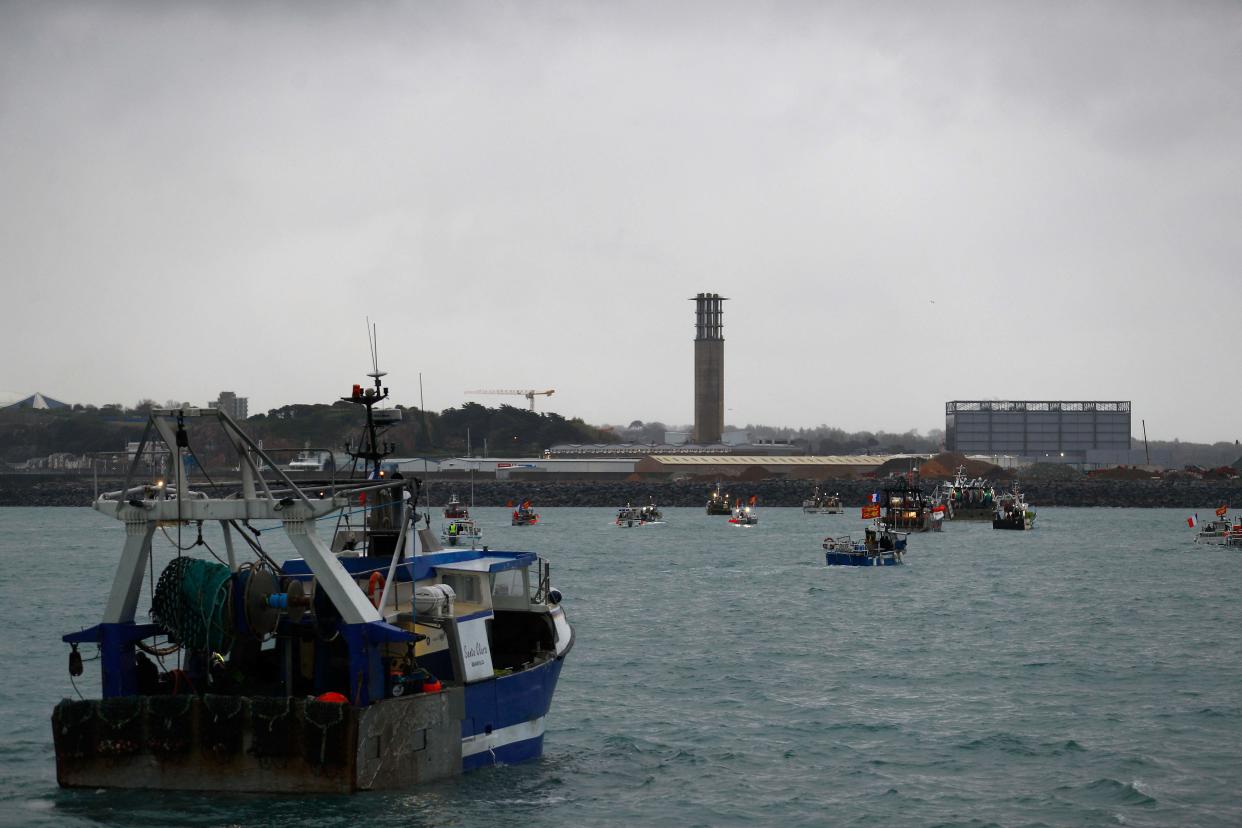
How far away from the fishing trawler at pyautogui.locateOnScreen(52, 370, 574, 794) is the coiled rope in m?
0.02

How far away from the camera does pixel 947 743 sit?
30891mm

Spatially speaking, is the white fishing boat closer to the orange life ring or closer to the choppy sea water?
the choppy sea water

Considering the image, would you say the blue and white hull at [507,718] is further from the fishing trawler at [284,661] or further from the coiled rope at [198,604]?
the coiled rope at [198,604]

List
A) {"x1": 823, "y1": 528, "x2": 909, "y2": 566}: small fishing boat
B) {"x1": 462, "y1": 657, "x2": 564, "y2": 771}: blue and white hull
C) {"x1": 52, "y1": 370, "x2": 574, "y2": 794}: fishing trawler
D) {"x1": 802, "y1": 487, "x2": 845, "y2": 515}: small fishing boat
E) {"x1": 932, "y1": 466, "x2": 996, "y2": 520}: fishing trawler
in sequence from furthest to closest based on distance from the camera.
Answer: {"x1": 802, "y1": 487, "x2": 845, "y2": 515}: small fishing boat → {"x1": 932, "y1": 466, "x2": 996, "y2": 520}: fishing trawler → {"x1": 823, "y1": 528, "x2": 909, "y2": 566}: small fishing boat → {"x1": 462, "y1": 657, "x2": 564, "y2": 771}: blue and white hull → {"x1": 52, "y1": 370, "x2": 574, "y2": 794}: fishing trawler

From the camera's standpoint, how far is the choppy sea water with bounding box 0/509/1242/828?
24.3 metres

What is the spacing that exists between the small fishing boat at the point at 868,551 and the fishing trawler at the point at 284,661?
63.8 meters

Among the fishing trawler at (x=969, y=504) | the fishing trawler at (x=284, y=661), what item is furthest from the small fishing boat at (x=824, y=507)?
the fishing trawler at (x=284, y=661)

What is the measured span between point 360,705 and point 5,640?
3180 cm

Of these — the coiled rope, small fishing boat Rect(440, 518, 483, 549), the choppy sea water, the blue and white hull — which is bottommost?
the choppy sea water

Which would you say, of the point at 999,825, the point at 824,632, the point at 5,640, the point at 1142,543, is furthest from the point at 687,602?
the point at 1142,543

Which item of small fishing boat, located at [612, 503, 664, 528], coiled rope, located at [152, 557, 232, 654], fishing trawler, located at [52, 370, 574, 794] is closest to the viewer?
fishing trawler, located at [52, 370, 574, 794]

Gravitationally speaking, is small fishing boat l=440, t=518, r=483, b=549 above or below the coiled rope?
below

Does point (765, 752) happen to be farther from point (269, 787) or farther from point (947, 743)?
point (269, 787)

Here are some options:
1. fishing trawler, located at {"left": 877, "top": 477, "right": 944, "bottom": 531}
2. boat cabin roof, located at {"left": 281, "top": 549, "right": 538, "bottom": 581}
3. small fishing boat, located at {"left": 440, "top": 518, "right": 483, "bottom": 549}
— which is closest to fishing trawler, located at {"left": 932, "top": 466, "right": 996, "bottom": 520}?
fishing trawler, located at {"left": 877, "top": 477, "right": 944, "bottom": 531}
